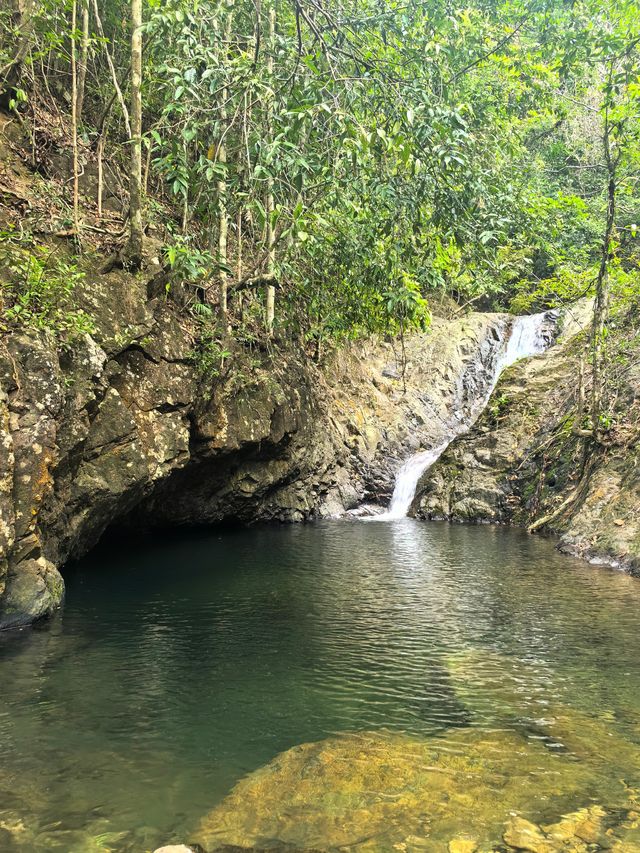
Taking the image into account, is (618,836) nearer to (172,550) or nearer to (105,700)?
(105,700)

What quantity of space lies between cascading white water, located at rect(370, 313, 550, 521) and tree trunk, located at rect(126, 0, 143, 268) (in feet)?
43.2

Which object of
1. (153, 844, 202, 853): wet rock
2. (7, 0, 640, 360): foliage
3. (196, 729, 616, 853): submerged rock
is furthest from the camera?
(7, 0, 640, 360): foliage

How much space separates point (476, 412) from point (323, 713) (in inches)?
929

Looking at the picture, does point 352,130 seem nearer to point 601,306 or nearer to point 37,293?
point 37,293

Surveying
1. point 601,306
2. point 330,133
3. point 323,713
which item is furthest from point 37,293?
point 601,306

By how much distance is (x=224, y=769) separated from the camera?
4.70 m

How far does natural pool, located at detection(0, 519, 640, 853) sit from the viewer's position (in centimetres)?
396

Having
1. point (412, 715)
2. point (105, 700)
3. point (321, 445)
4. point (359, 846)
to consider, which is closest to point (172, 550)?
point (321, 445)

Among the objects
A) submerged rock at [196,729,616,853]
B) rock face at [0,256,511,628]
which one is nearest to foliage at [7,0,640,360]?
rock face at [0,256,511,628]

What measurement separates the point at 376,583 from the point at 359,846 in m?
7.72

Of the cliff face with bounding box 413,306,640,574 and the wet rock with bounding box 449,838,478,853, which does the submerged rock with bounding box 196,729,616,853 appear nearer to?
the wet rock with bounding box 449,838,478,853

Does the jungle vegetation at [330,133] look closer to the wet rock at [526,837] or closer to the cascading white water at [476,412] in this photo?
the wet rock at [526,837]

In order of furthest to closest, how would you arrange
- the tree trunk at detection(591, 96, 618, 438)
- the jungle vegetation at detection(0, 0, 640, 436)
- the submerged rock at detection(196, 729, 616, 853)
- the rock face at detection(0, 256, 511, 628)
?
the tree trunk at detection(591, 96, 618, 438)
the rock face at detection(0, 256, 511, 628)
the jungle vegetation at detection(0, 0, 640, 436)
the submerged rock at detection(196, 729, 616, 853)

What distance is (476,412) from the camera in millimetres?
27938
